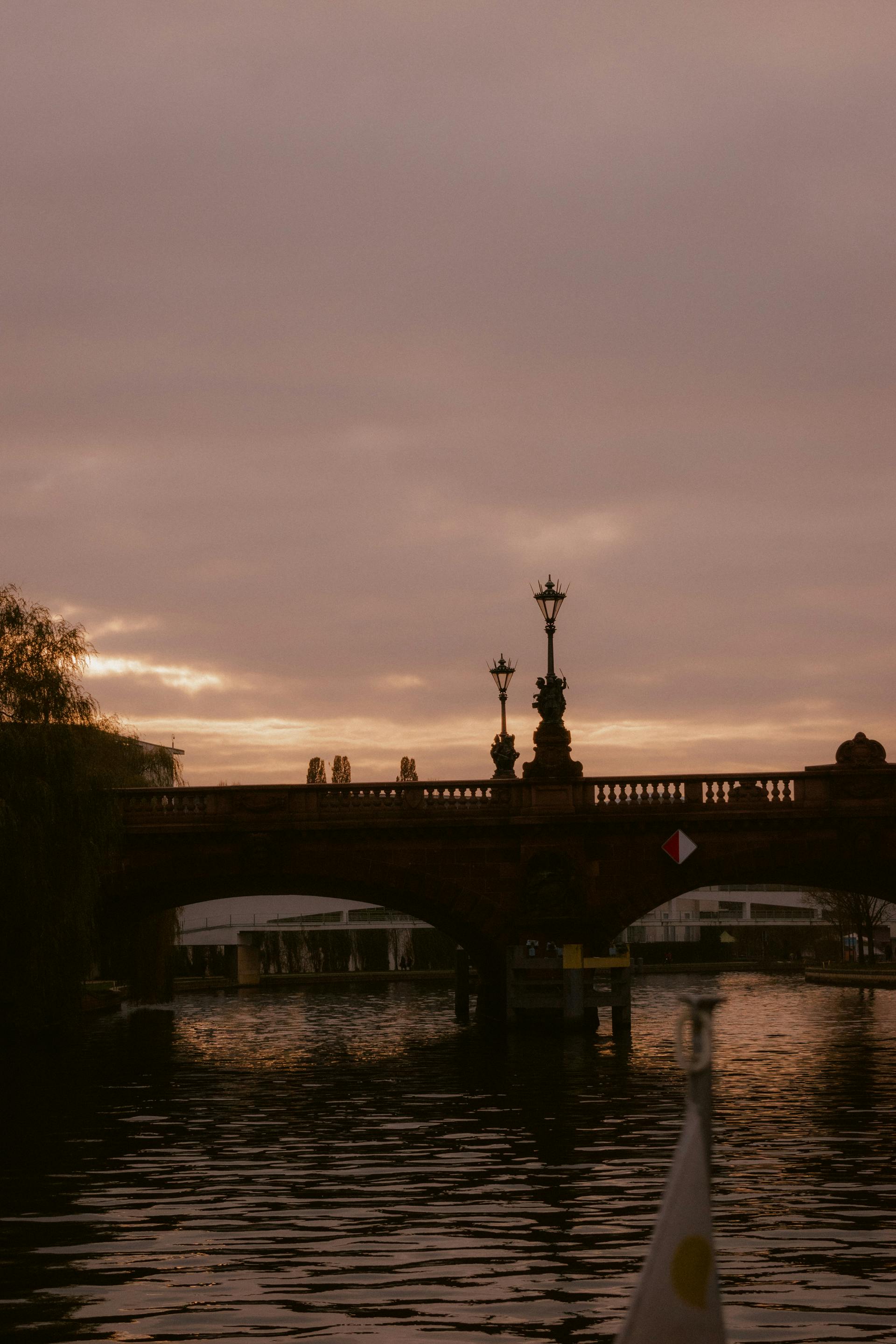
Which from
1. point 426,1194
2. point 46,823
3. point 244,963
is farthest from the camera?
point 244,963

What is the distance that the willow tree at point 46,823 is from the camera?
3609cm

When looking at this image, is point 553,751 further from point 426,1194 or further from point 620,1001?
point 426,1194

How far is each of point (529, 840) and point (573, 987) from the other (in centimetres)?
466

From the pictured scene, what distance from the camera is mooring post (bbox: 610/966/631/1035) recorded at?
4125cm

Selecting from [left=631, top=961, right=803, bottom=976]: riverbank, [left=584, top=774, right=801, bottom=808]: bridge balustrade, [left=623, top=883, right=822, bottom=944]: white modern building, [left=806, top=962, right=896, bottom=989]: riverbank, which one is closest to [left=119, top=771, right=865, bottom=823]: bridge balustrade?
[left=584, top=774, right=801, bottom=808]: bridge balustrade

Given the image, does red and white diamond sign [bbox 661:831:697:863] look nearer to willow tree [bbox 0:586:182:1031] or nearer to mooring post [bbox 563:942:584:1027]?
mooring post [bbox 563:942:584:1027]

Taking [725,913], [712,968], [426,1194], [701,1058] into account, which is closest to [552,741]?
[426,1194]

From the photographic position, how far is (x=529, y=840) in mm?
43844

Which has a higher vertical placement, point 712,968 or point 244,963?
point 244,963

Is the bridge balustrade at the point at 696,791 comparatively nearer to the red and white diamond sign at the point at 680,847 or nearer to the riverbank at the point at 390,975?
the red and white diamond sign at the point at 680,847

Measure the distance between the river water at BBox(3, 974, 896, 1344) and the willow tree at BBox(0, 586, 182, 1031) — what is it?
6.53 ft

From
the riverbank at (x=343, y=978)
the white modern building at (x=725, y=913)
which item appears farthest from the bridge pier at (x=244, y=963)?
the white modern building at (x=725, y=913)

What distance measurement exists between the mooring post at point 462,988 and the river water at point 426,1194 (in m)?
13.7

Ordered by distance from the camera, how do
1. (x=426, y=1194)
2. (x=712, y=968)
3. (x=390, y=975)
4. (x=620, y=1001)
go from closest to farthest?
(x=426, y=1194) < (x=620, y=1001) < (x=390, y=975) < (x=712, y=968)
